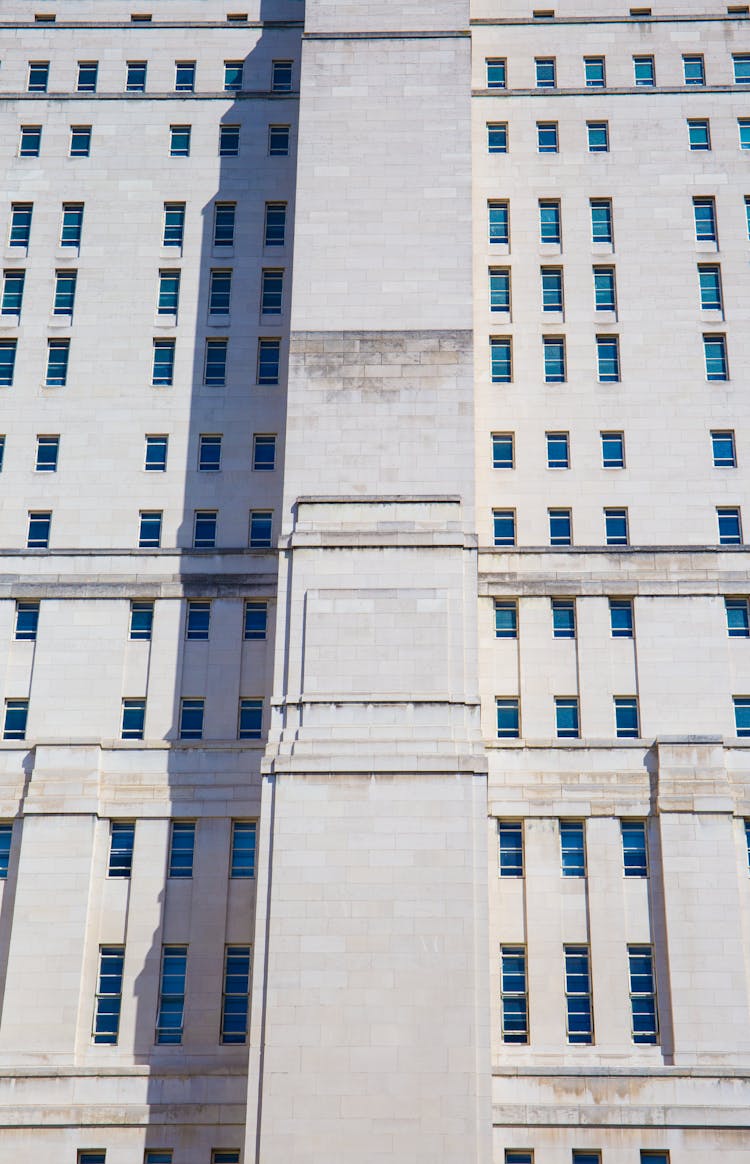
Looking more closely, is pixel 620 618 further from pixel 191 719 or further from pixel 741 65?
pixel 741 65

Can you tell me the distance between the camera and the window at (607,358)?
2295 inches

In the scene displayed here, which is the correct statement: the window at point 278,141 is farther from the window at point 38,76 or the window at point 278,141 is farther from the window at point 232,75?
the window at point 38,76

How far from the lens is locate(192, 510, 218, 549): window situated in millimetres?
56688

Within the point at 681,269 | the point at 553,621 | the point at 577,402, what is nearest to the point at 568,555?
the point at 553,621

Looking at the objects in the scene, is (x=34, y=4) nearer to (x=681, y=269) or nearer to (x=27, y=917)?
(x=681, y=269)

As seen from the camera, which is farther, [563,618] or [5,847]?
[563,618]

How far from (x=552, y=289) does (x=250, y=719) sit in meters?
19.4

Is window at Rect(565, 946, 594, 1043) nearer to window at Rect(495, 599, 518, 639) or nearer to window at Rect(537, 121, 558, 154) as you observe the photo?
window at Rect(495, 599, 518, 639)

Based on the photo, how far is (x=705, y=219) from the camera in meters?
60.7

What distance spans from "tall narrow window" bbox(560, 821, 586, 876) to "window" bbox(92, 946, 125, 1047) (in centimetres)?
1387

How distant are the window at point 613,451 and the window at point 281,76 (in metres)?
19.3

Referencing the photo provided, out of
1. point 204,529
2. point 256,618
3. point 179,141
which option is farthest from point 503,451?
point 179,141

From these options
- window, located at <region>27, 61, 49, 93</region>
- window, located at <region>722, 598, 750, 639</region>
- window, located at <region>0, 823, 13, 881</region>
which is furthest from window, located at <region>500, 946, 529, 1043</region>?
window, located at <region>27, 61, 49, 93</region>

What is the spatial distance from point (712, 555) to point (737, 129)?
699 inches
